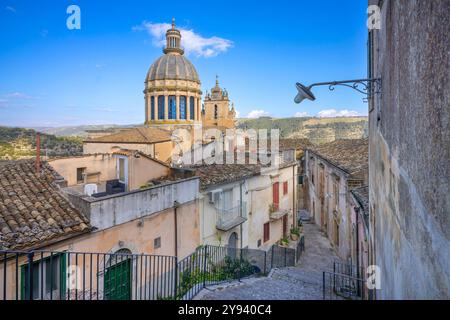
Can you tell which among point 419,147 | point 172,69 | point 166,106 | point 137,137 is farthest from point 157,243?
point 172,69

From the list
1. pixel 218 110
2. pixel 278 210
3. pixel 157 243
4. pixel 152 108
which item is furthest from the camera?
pixel 218 110

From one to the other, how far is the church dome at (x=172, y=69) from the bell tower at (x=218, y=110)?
13.5m

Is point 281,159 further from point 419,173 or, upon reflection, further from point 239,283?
point 419,173

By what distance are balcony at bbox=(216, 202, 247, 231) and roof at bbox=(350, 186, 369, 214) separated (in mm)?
5353

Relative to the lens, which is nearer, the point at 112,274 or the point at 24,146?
the point at 112,274

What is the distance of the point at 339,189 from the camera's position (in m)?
16.2

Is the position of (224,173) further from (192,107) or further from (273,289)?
(192,107)

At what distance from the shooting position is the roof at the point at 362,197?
927 cm

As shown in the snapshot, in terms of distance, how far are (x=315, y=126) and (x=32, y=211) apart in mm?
77763

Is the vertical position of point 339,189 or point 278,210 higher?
point 339,189

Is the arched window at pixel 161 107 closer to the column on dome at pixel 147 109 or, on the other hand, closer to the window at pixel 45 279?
the column on dome at pixel 147 109

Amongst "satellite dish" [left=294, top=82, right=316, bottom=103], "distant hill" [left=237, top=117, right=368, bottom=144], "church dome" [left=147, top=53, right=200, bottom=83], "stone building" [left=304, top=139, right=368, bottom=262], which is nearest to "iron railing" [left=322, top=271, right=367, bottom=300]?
"stone building" [left=304, top=139, right=368, bottom=262]

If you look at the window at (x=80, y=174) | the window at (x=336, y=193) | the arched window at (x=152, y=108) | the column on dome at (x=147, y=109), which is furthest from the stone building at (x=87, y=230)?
the column on dome at (x=147, y=109)

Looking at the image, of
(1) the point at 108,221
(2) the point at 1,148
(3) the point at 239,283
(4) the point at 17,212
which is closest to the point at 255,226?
(3) the point at 239,283
